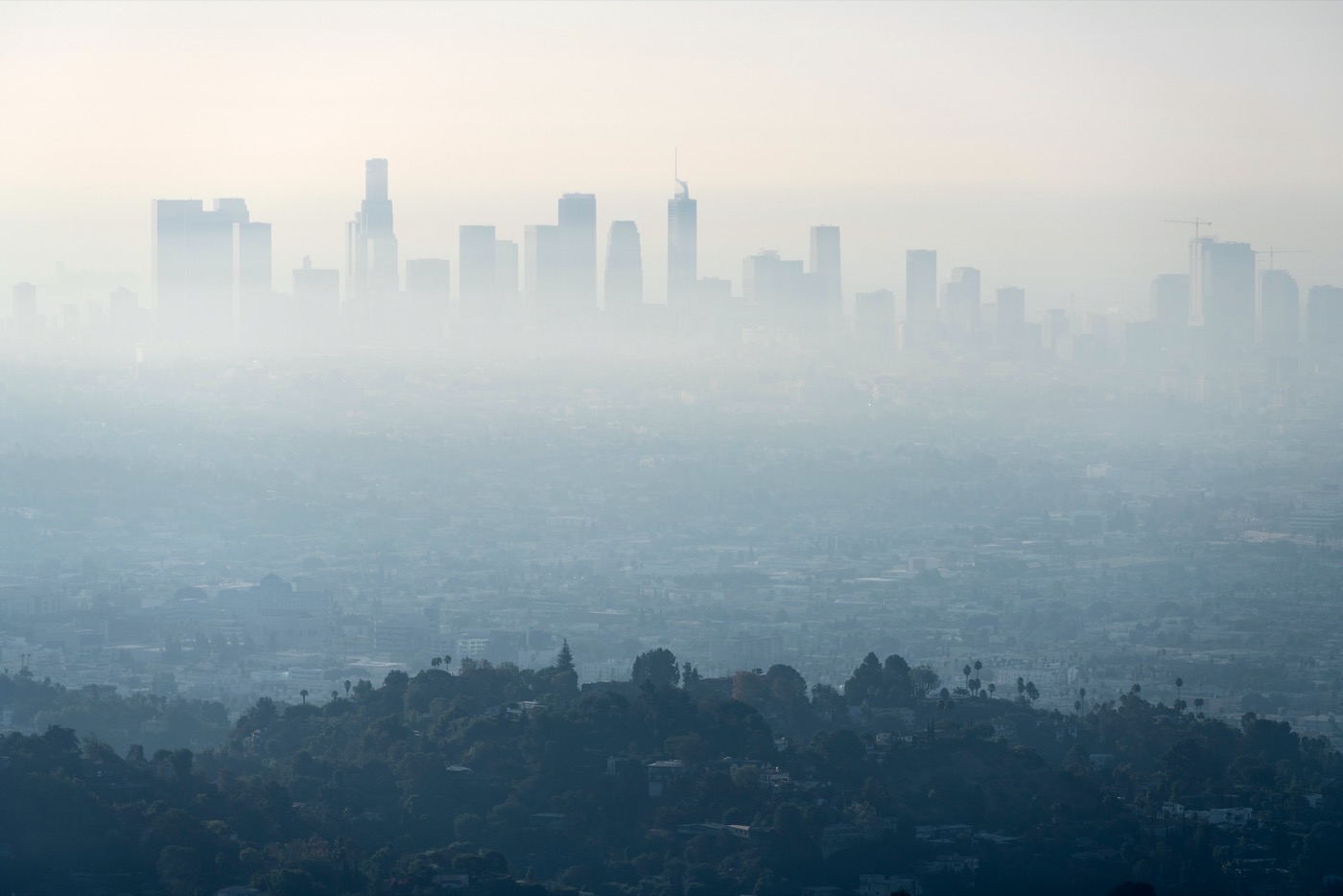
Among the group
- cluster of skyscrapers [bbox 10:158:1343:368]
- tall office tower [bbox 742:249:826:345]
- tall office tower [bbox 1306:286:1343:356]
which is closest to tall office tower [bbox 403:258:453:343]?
cluster of skyscrapers [bbox 10:158:1343:368]

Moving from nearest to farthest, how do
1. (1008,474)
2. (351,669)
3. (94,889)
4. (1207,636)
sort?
(94,889)
(351,669)
(1207,636)
(1008,474)

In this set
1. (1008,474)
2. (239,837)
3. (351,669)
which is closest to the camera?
(239,837)

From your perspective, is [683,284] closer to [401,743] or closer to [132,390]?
[132,390]

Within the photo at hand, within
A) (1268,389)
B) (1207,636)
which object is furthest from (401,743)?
(1268,389)

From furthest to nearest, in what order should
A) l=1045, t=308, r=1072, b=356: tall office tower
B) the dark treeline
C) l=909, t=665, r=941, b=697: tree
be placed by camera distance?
l=1045, t=308, r=1072, b=356: tall office tower
l=909, t=665, r=941, b=697: tree
the dark treeline

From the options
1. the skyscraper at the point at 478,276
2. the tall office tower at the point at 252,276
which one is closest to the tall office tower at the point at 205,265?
the tall office tower at the point at 252,276

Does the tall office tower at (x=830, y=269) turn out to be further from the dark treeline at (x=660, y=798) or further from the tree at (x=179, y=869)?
the tree at (x=179, y=869)

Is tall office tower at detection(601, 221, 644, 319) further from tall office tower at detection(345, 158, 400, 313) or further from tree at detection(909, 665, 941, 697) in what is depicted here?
tree at detection(909, 665, 941, 697)
